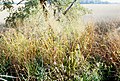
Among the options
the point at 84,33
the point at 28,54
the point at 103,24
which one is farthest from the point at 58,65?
the point at 103,24

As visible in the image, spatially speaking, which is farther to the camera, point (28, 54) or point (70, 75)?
point (28, 54)

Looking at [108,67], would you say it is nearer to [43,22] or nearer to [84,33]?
[84,33]

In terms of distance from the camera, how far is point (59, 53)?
5008mm

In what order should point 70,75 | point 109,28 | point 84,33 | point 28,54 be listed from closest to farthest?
1. point 70,75
2. point 28,54
3. point 84,33
4. point 109,28

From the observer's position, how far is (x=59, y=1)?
29.1 ft

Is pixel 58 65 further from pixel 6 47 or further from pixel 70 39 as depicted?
pixel 6 47

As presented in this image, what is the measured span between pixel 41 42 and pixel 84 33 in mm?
728

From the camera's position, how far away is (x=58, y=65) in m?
4.79

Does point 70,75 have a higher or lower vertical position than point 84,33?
lower

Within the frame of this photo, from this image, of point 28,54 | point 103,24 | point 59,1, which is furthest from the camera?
point 59,1

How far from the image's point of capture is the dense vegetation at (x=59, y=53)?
4684 mm

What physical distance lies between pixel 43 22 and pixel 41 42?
0.52 m

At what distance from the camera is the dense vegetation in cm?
468

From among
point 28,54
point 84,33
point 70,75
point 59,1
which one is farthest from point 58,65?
point 59,1
